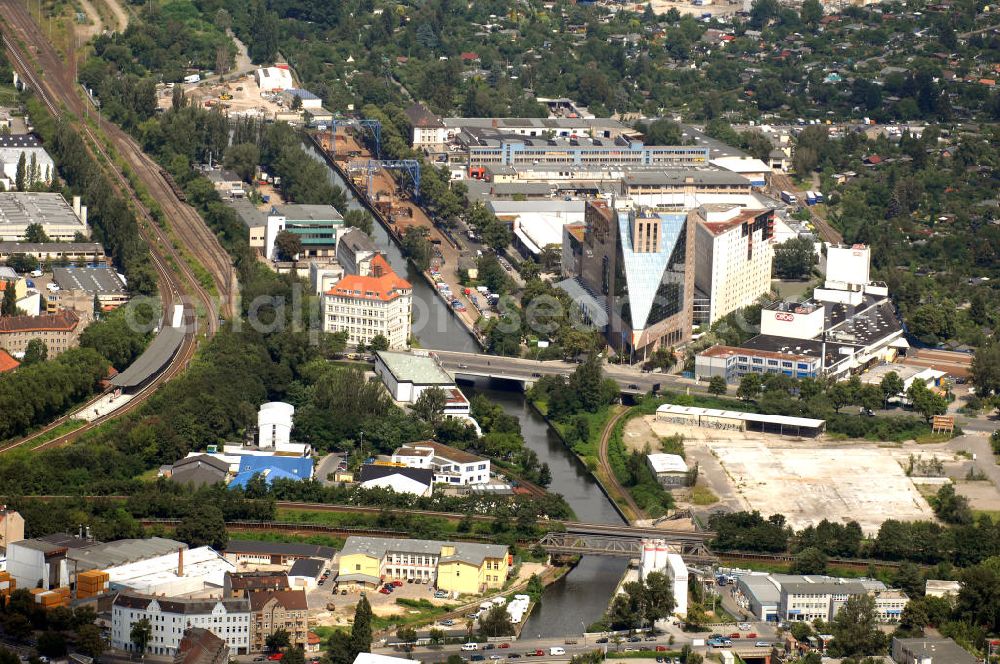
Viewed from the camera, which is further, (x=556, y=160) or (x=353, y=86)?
(x=353, y=86)

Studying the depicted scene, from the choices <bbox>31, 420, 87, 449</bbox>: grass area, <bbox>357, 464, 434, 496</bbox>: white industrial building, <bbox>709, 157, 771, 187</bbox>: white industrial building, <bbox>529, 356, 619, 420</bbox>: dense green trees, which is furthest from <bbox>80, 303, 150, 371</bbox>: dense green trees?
<bbox>709, 157, 771, 187</bbox>: white industrial building

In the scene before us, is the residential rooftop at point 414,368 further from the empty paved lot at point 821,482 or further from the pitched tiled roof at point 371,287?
the empty paved lot at point 821,482

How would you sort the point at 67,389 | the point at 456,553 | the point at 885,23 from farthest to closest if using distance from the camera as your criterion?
1. the point at 885,23
2. the point at 67,389
3. the point at 456,553

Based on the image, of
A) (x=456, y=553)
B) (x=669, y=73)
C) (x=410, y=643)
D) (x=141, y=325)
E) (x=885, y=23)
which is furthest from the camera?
(x=885, y=23)

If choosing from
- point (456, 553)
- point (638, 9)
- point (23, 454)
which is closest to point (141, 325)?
point (23, 454)

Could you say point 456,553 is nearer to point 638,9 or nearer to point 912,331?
point 912,331

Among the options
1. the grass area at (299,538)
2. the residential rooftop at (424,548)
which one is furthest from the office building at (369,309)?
the residential rooftop at (424,548)

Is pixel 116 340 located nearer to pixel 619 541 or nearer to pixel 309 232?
pixel 309 232
